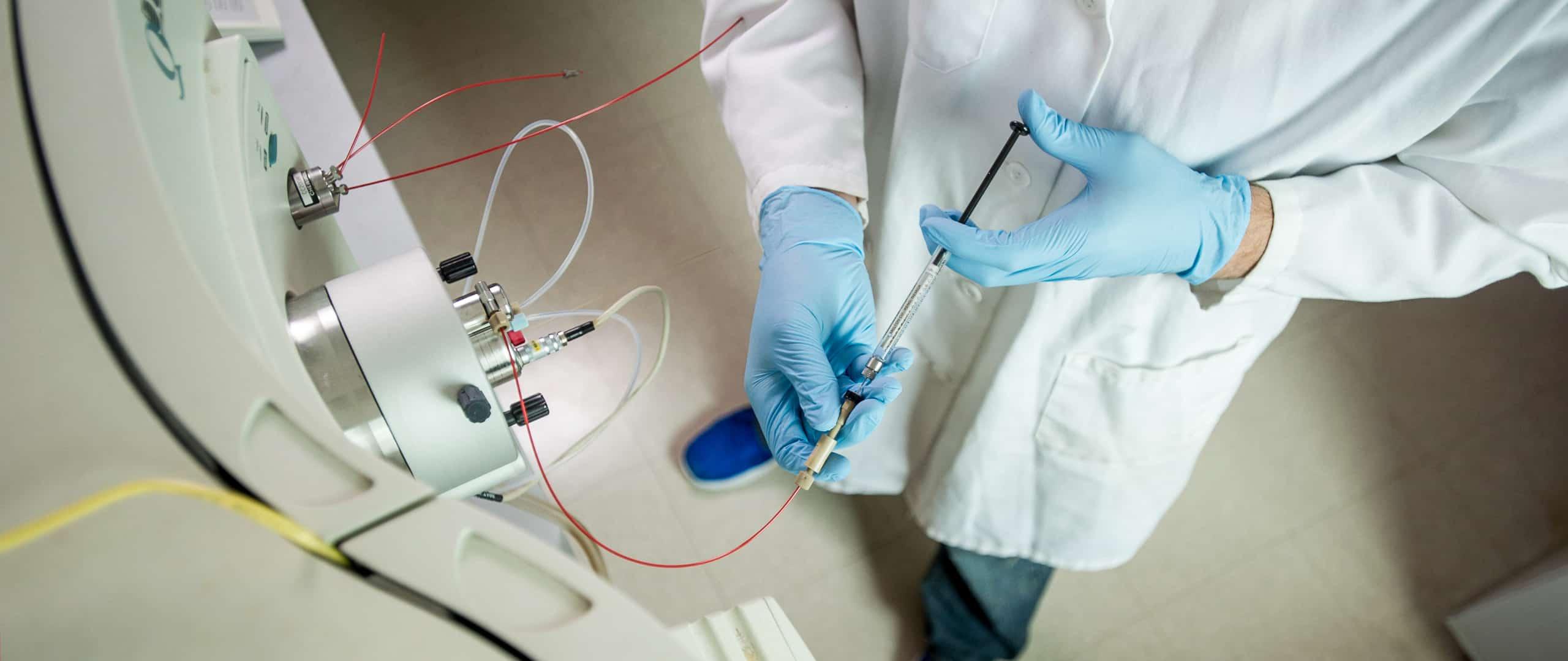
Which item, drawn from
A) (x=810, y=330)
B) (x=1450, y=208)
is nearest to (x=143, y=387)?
(x=810, y=330)

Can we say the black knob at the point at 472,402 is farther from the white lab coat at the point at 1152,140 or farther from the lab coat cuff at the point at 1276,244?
the lab coat cuff at the point at 1276,244

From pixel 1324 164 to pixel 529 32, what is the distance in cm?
197

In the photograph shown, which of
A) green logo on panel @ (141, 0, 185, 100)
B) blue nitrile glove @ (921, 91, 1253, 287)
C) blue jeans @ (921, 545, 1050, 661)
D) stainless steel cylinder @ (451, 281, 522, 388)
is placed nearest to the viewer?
green logo on panel @ (141, 0, 185, 100)

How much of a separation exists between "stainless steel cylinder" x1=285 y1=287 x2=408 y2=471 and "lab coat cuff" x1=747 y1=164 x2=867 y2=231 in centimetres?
54

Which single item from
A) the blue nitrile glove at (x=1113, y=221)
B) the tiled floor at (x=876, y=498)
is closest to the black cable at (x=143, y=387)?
the blue nitrile glove at (x=1113, y=221)

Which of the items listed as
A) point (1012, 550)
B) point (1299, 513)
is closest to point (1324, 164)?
point (1012, 550)

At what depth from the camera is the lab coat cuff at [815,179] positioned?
0.91 metres

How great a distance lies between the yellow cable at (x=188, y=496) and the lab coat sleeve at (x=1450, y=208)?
2.74ft

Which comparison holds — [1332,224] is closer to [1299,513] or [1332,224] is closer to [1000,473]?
[1000,473]

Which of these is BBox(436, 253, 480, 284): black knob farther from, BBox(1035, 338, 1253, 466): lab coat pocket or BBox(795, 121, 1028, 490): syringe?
BBox(1035, 338, 1253, 466): lab coat pocket

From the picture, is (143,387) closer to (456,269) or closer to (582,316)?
(456,269)

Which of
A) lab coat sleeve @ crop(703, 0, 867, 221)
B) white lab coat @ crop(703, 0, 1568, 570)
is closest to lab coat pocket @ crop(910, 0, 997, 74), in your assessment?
white lab coat @ crop(703, 0, 1568, 570)

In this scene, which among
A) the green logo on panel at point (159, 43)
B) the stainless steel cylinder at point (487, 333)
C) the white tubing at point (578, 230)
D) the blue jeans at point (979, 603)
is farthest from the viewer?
the blue jeans at point (979, 603)

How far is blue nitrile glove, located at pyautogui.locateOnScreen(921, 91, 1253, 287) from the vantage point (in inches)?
30.2
